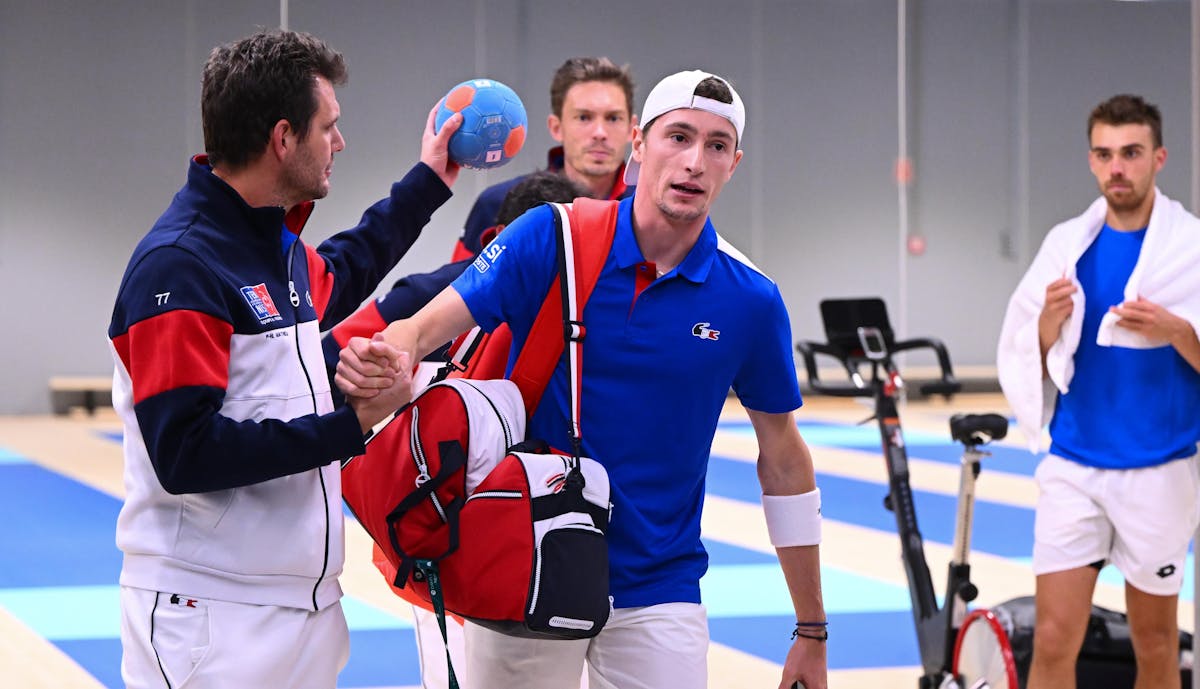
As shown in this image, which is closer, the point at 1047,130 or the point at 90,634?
the point at 90,634

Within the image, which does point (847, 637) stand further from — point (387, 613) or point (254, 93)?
point (254, 93)

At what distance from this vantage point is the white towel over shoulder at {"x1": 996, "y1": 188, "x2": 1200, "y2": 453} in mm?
4988

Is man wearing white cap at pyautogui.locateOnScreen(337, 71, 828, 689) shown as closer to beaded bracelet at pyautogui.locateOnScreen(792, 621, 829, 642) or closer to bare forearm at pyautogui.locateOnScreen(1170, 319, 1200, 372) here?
beaded bracelet at pyautogui.locateOnScreen(792, 621, 829, 642)

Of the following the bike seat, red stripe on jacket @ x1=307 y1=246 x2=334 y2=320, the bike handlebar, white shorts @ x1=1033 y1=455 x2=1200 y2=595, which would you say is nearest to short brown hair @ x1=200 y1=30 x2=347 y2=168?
red stripe on jacket @ x1=307 y1=246 x2=334 y2=320

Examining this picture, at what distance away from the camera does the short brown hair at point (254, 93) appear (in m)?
2.48

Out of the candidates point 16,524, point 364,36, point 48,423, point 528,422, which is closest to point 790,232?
point 364,36

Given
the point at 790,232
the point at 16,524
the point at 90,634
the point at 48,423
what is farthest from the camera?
the point at 790,232

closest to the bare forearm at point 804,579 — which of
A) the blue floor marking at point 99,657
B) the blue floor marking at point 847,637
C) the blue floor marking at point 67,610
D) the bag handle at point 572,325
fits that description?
the bag handle at point 572,325

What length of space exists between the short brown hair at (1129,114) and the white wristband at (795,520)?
2588mm

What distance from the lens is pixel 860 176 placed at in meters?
18.1

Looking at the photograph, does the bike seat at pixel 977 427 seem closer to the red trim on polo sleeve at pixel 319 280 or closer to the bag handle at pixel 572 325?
the bag handle at pixel 572 325

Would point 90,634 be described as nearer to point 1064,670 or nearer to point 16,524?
point 16,524

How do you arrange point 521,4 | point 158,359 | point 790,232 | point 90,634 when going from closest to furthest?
point 158,359 → point 90,634 → point 521,4 → point 790,232

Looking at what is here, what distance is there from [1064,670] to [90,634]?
159 inches
